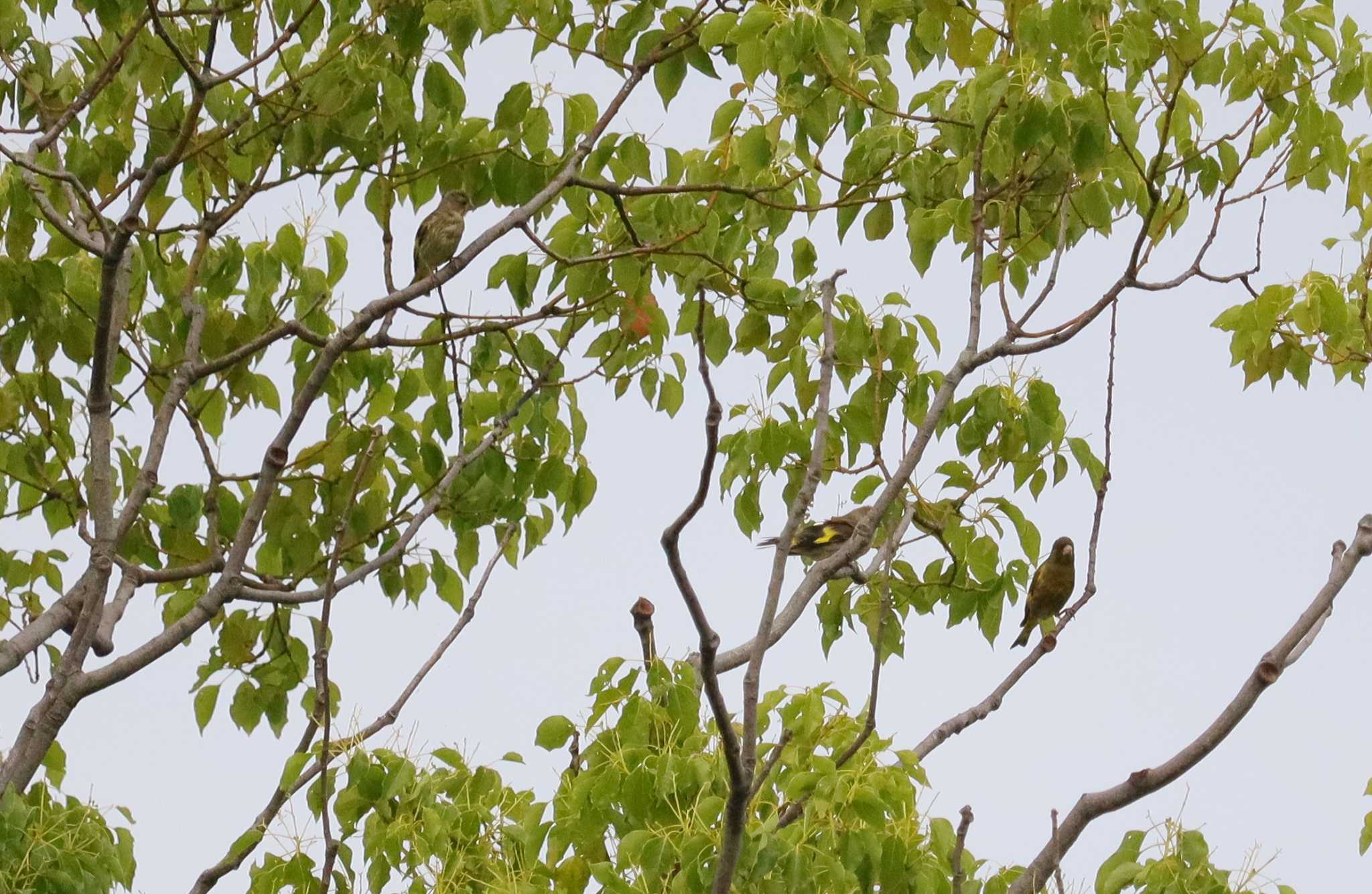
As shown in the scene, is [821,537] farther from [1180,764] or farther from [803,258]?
[1180,764]

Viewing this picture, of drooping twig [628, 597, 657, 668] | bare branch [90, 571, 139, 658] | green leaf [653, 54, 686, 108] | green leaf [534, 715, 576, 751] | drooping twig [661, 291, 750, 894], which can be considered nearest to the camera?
drooping twig [661, 291, 750, 894]

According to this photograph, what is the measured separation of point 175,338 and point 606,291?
5.48ft

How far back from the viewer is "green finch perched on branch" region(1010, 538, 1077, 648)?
7.79 metres

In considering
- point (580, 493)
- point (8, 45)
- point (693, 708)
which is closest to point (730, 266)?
point (580, 493)

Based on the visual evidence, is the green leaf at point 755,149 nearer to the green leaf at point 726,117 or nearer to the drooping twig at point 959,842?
the green leaf at point 726,117

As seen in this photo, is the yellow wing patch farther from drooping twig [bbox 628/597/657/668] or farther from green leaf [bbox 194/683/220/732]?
drooping twig [bbox 628/597/657/668]

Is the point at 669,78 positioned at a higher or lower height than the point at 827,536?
lower

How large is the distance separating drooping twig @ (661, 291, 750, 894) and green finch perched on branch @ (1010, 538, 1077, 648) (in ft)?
16.7

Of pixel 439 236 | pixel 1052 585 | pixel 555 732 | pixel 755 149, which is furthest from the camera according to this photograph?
pixel 1052 585

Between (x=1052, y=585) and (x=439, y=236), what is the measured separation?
11.2ft

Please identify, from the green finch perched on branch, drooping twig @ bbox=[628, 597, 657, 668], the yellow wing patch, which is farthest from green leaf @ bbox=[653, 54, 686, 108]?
the yellow wing patch

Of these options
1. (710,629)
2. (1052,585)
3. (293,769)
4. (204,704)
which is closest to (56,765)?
(204,704)

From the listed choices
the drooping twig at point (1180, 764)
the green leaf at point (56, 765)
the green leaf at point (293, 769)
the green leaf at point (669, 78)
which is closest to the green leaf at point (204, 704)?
the green leaf at point (56, 765)

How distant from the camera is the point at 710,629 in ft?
9.03
